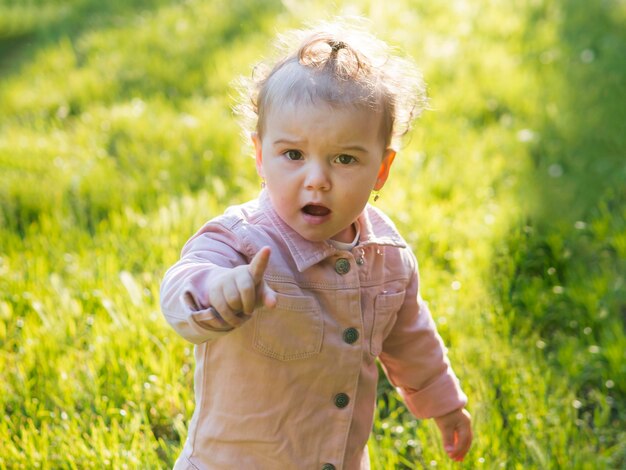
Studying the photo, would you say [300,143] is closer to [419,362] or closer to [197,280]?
[197,280]

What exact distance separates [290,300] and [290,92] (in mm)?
424

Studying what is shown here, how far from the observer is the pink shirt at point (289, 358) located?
175cm

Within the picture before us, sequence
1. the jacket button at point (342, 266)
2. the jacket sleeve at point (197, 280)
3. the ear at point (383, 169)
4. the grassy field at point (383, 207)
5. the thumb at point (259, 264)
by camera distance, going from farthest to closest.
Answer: the grassy field at point (383, 207) < the ear at point (383, 169) < the jacket button at point (342, 266) < the jacket sleeve at point (197, 280) < the thumb at point (259, 264)

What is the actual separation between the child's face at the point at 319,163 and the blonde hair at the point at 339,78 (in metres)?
0.03

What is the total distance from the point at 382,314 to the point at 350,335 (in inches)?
4.5

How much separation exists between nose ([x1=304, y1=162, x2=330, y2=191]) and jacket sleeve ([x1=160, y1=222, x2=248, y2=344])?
192 mm

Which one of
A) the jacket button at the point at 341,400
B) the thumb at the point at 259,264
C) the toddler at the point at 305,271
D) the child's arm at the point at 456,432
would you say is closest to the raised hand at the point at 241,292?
the thumb at the point at 259,264

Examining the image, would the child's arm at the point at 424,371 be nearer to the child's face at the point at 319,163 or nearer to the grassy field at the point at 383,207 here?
the grassy field at the point at 383,207

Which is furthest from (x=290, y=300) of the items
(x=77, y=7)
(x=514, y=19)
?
(x=77, y=7)

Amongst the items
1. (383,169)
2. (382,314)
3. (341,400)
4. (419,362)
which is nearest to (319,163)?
(383,169)

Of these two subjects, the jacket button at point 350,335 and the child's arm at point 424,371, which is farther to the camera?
the child's arm at point 424,371

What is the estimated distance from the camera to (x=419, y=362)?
2090 millimetres

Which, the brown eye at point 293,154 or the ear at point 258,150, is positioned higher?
the brown eye at point 293,154

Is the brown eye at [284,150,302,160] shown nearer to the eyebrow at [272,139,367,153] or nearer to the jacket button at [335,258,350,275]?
the eyebrow at [272,139,367,153]
